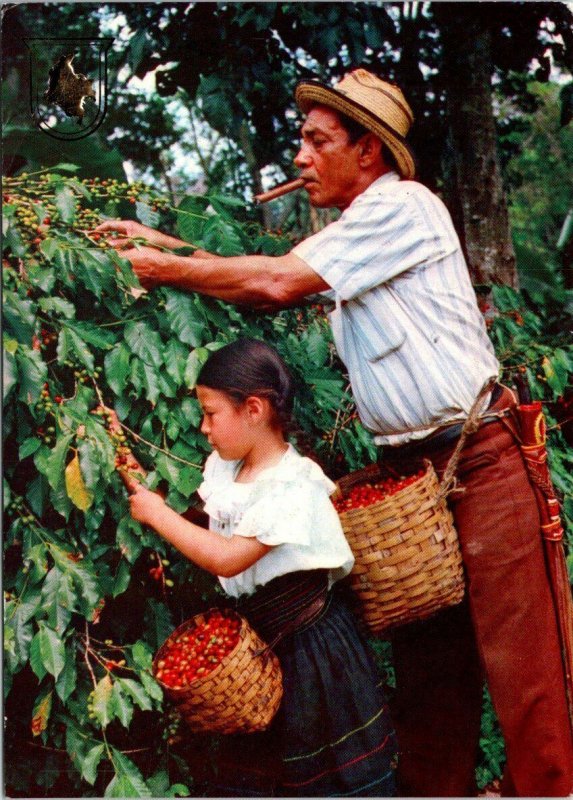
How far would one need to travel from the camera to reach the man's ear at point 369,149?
2311 millimetres

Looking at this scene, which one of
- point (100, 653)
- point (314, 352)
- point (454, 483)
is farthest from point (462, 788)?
point (314, 352)

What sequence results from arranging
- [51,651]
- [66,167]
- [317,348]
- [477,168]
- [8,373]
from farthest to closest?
[477,168]
[317,348]
[66,167]
[51,651]
[8,373]

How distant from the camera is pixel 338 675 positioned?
2088 mm

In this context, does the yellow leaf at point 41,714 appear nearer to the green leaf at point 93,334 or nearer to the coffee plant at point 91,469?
the coffee plant at point 91,469

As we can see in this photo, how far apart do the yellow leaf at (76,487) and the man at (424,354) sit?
1.90 feet

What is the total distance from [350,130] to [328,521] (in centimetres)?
107

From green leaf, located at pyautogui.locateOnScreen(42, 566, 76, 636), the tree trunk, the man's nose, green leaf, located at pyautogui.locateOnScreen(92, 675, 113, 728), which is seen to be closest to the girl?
green leaf, located at pyautogui.locateOnScreen(42, 566, 76, 636)

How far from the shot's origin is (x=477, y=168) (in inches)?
137

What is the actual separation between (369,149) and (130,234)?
73cm

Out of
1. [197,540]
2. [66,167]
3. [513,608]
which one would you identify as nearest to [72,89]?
[66,167]

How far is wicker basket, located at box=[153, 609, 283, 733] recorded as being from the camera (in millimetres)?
1838

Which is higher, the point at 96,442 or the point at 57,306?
the point at 57,306

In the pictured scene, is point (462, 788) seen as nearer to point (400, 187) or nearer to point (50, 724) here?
point (50, 724)

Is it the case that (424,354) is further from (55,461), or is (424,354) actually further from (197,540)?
(55,461)
